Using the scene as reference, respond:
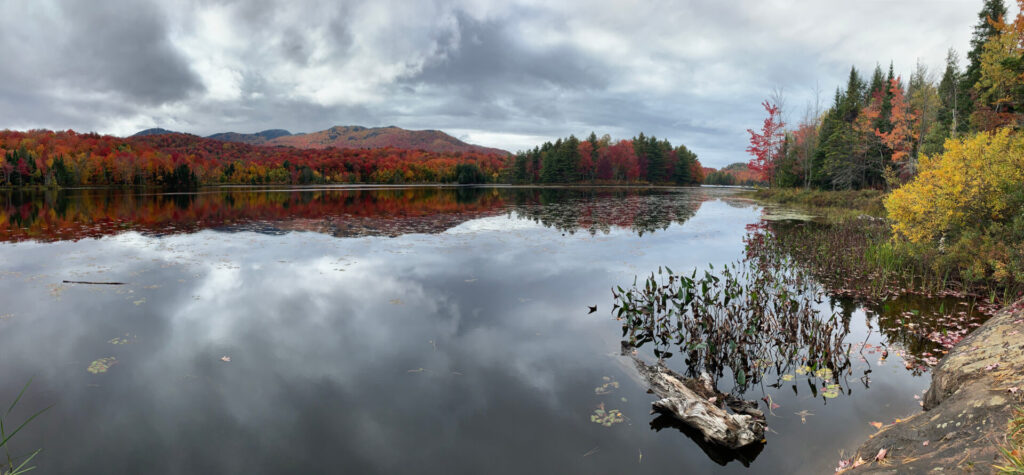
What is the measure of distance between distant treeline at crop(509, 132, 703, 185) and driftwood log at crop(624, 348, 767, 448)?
10660 centimetres

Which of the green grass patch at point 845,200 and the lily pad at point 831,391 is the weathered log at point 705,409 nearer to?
the lily pad at point 831,391

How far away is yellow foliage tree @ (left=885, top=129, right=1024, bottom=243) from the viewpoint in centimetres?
1093

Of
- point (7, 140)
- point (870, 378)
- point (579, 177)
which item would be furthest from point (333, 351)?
point (7, 140)

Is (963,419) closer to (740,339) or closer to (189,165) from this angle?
(740,339)

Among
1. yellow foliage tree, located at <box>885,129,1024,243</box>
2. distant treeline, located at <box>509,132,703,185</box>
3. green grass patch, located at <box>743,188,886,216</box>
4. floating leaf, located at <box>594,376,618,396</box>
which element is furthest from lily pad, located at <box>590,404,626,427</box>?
distant treeline, located at <box>509,132,703,185</box>

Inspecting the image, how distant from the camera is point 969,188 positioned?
1167 centimetres

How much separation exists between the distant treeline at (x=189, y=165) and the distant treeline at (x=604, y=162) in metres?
17.4

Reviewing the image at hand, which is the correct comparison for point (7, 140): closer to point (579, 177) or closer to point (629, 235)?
point (579, 177)

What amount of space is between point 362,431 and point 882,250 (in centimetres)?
1528

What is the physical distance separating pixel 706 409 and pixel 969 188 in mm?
12065

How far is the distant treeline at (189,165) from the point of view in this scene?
90.1 metres

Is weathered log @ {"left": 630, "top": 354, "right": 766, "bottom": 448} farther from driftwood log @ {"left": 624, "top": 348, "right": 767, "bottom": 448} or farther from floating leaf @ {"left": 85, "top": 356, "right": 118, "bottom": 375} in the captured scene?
floating leaf @ {"left": 85, "top": 356, "right": 118, "bottom": 375}

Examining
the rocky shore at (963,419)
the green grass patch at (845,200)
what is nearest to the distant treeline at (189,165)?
the green grass patch at (845,200)

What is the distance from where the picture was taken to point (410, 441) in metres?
5.47
